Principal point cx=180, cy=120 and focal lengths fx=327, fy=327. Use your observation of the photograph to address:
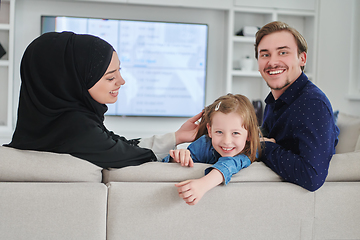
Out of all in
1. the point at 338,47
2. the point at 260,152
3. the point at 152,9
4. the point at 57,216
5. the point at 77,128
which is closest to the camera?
the point at 57,216

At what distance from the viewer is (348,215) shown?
1205mm

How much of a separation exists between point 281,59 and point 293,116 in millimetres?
282

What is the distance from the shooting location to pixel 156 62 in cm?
394

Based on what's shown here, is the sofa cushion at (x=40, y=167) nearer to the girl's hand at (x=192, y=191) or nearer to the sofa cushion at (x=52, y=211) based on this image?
the sofa cushion at (x=52, y=211)

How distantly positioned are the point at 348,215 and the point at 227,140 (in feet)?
1.71

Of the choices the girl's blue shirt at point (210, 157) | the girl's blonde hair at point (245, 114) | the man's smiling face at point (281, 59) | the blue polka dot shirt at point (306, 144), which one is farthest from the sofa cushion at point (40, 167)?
the man's smiling face at point (281, 59)

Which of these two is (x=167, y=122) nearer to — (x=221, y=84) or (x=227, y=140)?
(x=221, y=84)

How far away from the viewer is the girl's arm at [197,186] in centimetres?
104

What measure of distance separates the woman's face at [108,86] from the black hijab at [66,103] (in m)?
0.02

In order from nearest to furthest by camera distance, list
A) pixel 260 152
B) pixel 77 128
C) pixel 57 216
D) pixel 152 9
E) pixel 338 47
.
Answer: pixel 57 216
pixel 77 128
pixel 260 152
pixel 338 47
pixel 152 9

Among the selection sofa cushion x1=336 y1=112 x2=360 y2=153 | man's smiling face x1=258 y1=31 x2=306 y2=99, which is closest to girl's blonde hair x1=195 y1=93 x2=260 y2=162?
man's smiling face x1=258 y1=31 x2=306 y2=99

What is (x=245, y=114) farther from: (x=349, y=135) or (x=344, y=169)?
(x=349, y=135)

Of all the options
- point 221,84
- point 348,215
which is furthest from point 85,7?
point 348,215

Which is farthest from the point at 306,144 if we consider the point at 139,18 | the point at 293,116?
the point at 139,18
